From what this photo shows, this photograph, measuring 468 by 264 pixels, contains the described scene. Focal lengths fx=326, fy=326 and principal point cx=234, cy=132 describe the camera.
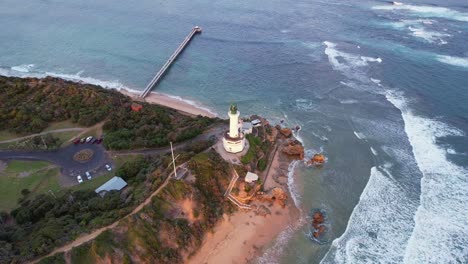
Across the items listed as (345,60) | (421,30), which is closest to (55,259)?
(345,60)

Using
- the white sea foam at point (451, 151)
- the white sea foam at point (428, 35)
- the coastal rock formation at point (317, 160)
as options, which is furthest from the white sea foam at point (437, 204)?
the white sea foam at point (428, 35)

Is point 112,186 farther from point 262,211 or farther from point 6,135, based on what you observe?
point 6,135

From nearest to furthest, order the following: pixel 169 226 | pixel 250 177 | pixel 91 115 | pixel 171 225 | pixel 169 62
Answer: pixel 169 226 → pixel 171 225 → pixel 250 177 → pixel 91 115 → pixel 169 62

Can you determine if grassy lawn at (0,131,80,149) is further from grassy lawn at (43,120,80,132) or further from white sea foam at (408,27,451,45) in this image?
white sea foam at (408,27,451,45)

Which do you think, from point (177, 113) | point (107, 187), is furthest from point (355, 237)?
point (177, 113)

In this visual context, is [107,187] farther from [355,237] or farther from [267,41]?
[267,41]
